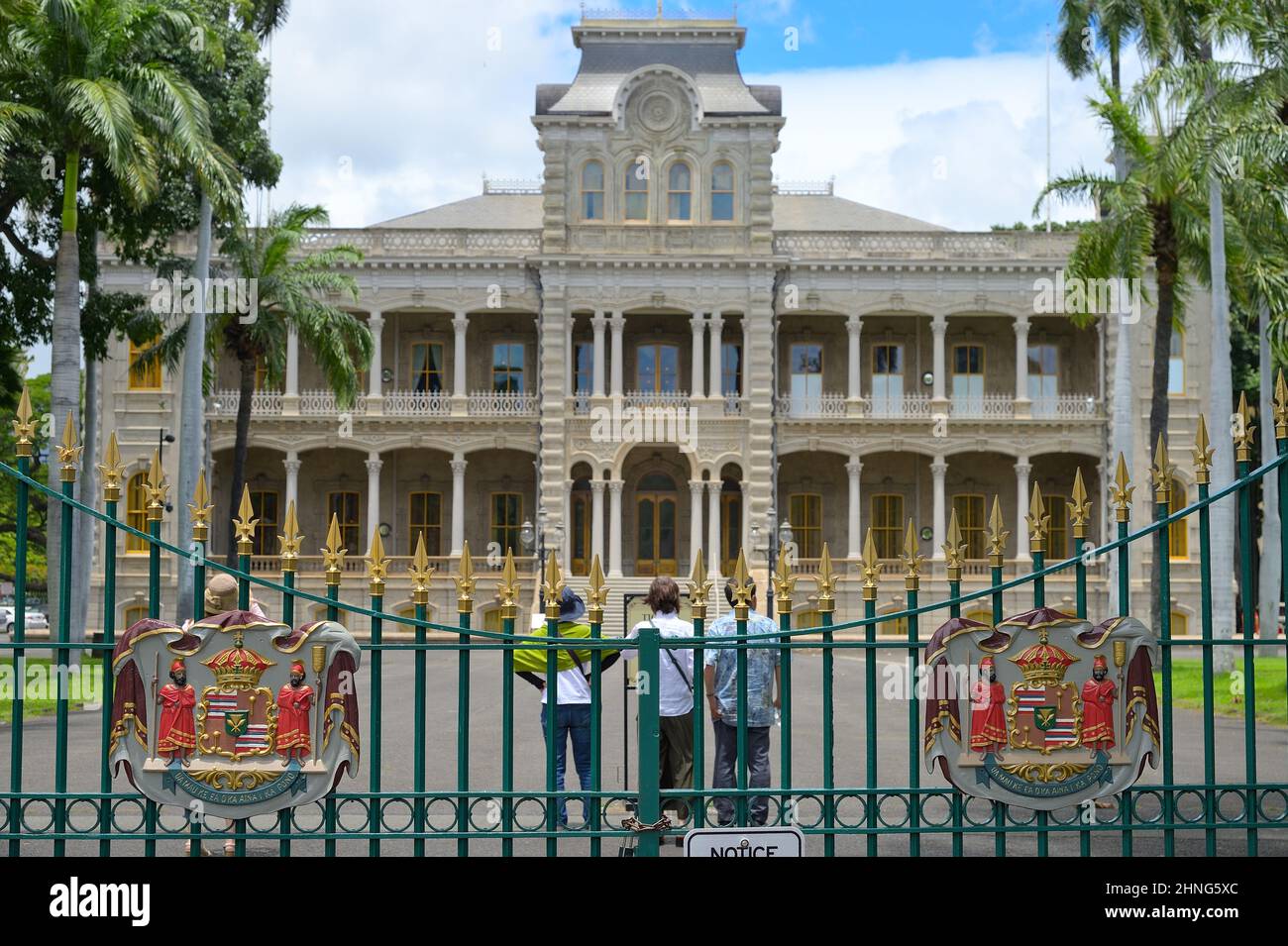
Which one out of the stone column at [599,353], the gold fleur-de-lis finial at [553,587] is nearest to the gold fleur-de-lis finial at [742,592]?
the gold fleur-de-lis finial at [553,587]

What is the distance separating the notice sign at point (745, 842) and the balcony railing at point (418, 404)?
109 feet

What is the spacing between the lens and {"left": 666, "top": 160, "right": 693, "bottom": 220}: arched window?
37406mm

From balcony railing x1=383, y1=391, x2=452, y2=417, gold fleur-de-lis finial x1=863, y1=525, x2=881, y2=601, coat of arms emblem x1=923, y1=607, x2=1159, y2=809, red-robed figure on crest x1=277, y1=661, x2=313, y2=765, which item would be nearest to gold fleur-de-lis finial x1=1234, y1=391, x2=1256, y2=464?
coat of arms emblem x1=923, y1=607, x2=1159, y2=809

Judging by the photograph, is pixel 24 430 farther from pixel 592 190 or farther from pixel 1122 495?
pixel 592 190

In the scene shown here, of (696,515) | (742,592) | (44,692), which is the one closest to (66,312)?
(44,692)

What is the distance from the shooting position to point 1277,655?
27797mm

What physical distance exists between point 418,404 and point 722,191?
401 inches

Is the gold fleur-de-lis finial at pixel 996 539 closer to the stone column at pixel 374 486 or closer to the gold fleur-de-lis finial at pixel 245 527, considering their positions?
the gold fleur-de-lis finial at pixel 245 527

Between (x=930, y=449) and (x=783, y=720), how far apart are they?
33.0 m

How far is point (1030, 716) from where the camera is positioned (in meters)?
Answer: 5.84

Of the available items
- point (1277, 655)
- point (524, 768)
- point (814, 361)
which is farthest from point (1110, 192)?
point (814, 361)

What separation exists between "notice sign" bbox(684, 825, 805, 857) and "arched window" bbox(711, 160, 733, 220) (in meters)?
33.0
